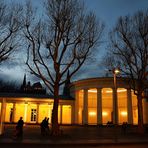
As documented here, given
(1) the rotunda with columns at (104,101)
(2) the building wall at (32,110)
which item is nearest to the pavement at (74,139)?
(1) the rotunda with columns at (104,101)

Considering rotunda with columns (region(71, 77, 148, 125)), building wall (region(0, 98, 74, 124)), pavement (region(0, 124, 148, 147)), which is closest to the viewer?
pavement (region(0, 124, 148, 147))

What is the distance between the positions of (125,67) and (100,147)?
1598 cm

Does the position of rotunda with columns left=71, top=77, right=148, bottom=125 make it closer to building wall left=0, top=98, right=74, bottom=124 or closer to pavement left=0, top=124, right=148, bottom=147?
building wall left=0, top=98, right=74, bottom=124

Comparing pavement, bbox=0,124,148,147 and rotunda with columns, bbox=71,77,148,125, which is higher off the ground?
rotunda with columns, bbox=71,77,148,125

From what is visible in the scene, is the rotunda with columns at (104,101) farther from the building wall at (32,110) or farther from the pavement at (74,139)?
the pavement at (74,139)

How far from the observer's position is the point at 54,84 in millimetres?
25641

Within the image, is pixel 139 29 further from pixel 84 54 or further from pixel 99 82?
pixel 99 82

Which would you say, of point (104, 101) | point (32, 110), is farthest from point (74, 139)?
point (104, 101)

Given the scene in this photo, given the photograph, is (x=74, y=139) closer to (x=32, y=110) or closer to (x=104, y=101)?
(x=32, y=110)

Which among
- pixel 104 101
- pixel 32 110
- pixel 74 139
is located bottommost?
pixel 74 139

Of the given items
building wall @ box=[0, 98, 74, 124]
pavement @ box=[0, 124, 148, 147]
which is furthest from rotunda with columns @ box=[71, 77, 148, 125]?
pavement @ box=[0, 124, 148, 147]

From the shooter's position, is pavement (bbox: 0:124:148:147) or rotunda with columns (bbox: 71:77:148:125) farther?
rotunda with columns (bbox: 71:77:148:125)

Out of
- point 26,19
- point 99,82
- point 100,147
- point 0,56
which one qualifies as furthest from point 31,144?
point 99,82

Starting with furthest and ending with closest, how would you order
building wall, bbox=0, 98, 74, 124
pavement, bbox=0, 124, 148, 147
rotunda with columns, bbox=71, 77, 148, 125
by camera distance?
building wall, bbox=0, 98, 74, 124 → rotunda with columns, bbox=71, 77, 148, 125 → pavement, bbox=0, 124, 148, 147
